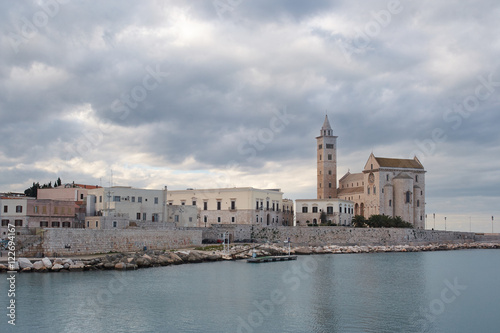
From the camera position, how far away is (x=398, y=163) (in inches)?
3789

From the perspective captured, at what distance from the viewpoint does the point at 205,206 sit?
242 ft

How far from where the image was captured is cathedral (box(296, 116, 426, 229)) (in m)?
91.8

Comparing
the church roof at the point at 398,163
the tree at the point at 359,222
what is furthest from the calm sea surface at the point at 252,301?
the church roof at the point at 398,163

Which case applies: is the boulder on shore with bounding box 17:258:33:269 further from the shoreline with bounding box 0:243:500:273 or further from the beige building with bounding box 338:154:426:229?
the beige building with bounding box 338:154:426:229

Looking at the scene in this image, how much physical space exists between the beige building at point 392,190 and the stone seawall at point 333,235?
5.32 metres

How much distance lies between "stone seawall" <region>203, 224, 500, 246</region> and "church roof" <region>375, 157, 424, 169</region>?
42.2ft

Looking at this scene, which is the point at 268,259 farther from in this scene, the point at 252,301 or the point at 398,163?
the point at 398,163

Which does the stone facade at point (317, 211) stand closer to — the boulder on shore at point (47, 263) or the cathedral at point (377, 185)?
the cathedral at point (377, 185)

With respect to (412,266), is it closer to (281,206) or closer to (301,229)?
(301,229)

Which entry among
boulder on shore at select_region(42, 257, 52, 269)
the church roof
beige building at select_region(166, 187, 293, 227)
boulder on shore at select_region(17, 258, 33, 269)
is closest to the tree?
beige building at select_region(166, 187, 293, 227)

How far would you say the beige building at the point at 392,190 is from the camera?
91750 mm

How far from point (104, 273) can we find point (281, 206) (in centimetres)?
4309

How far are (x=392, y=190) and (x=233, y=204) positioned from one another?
112ft

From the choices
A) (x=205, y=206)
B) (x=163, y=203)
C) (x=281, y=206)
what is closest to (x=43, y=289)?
(x=163, y=203)
